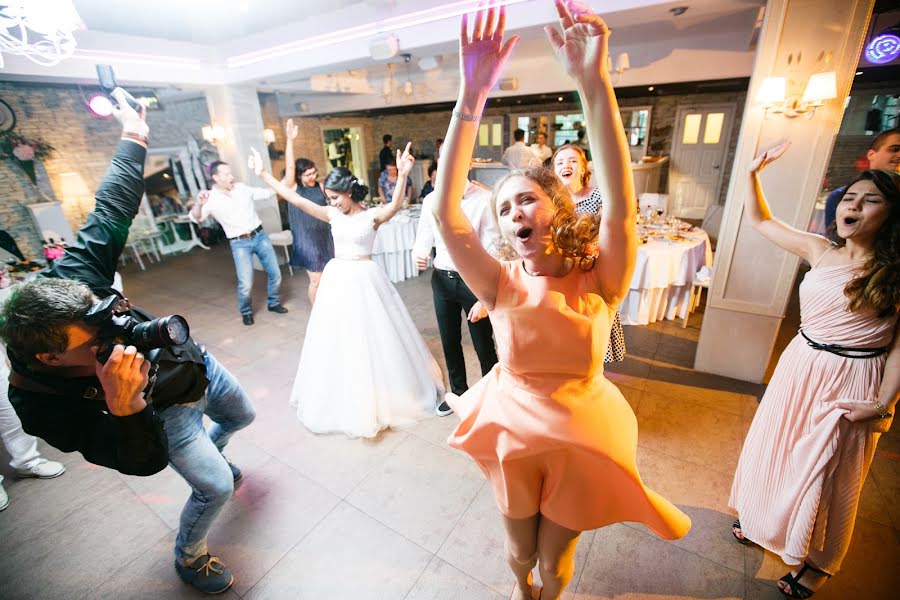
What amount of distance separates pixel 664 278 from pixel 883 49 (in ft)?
17.2

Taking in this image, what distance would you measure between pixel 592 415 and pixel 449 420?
182 cm

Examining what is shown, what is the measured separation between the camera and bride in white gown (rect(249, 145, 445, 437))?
263cm

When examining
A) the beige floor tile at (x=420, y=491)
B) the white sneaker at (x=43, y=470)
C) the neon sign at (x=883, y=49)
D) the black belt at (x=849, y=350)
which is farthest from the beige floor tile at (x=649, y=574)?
the neon sign at (x=883, y=49)

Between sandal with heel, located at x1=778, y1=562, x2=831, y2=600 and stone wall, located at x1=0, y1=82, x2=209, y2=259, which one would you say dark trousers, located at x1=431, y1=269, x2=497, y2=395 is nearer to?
sandal with heel, located at x1=778, y1=562, x2=831, y2=600

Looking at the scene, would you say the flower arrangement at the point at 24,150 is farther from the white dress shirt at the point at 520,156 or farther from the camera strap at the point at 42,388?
the white dress shirt at the point at 520,156

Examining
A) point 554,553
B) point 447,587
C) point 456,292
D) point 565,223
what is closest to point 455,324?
point 456,292

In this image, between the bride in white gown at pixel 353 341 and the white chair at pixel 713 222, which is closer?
the bride in white gown at pixel 353 341

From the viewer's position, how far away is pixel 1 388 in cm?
229

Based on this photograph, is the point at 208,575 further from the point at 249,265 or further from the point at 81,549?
the point at 249,265

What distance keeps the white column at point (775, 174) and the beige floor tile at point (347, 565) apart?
108 inches

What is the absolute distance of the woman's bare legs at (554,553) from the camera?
48.6 inches

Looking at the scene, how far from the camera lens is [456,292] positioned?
8.29ft

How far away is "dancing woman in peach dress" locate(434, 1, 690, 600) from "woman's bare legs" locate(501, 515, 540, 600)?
0.36 ft

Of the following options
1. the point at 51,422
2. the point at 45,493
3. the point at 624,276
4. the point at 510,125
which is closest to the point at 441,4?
the point at 624,276
